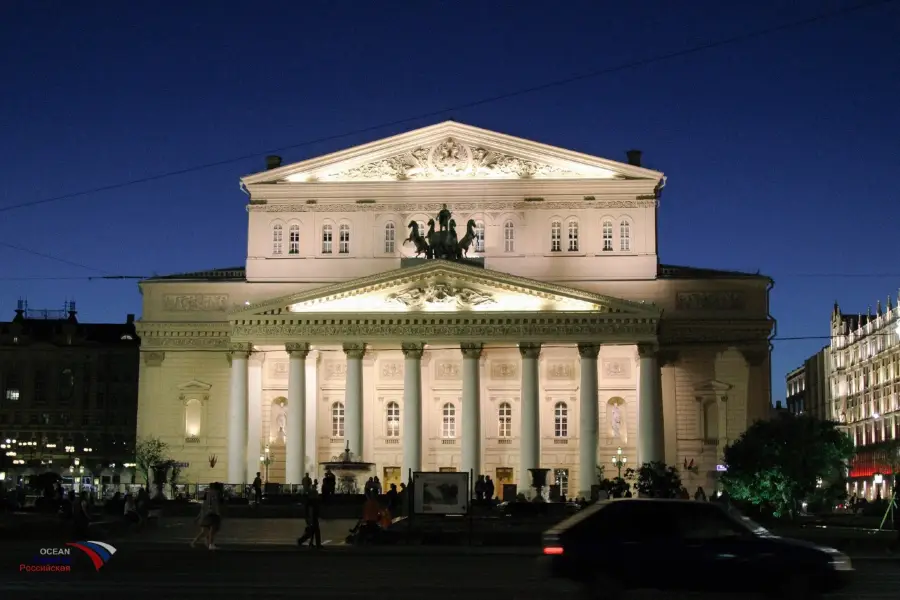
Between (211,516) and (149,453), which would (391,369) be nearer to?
(149,453)

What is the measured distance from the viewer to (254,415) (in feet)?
228

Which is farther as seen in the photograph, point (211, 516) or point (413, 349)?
point (413, 349)

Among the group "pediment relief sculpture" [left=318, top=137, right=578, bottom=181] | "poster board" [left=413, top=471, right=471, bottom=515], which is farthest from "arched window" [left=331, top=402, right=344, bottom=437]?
"poster board" [left=413, top=471, right=471, bottom=515]

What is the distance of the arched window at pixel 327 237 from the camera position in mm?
73688

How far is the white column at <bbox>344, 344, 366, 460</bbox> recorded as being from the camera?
65.1 meters

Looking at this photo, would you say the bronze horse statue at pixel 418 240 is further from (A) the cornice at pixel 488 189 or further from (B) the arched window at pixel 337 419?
(B) the arched window at pixel 337 419

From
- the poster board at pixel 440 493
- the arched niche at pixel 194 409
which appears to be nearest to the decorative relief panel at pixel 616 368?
the arched niche at pixel 194 409

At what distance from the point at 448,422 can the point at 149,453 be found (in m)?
16.3

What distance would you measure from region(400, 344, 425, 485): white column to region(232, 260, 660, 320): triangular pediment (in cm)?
223

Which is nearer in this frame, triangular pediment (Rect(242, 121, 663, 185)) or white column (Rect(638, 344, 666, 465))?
white column (Rect(638, 344, 666, 465))

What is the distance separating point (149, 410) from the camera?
73.1m
